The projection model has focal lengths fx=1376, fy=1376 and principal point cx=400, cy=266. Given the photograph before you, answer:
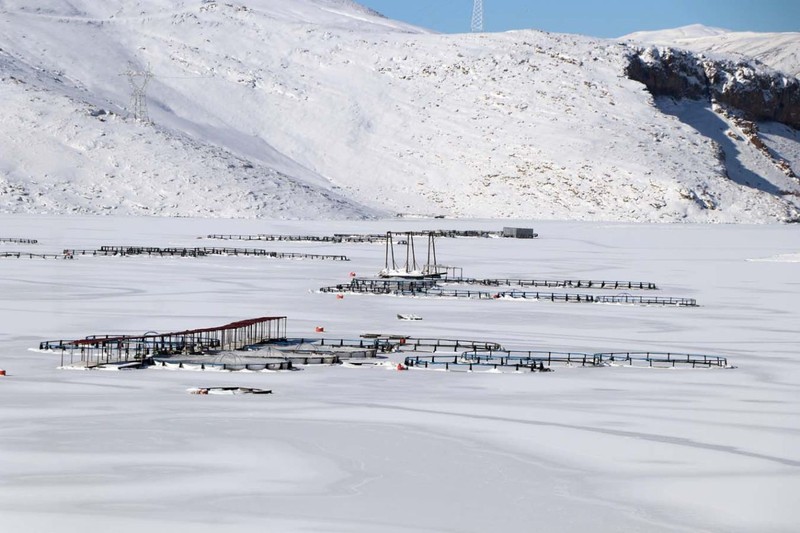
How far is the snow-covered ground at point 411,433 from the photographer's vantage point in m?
21.6

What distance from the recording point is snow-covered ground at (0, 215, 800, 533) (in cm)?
2156

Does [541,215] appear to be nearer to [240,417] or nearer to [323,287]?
[323,287]

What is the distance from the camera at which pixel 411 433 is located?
27562 mm

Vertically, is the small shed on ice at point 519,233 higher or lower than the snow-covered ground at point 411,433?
higher

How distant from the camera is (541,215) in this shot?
607ft

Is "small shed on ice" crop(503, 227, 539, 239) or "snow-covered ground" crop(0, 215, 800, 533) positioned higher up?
"small shed on ice" crop(503, 227, 539, 239)

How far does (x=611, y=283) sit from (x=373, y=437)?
148 feet

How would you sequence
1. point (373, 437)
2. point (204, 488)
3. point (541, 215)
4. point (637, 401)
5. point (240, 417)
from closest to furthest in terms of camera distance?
point (204, 488) → point (373, 437) → point (240, 417) → point (637, 401) → point (541, 215)

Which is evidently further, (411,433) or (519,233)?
(519,233)

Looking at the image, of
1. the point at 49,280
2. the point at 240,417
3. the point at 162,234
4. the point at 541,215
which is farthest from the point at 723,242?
the point at 240,417

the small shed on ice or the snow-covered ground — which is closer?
the snow-covered ground

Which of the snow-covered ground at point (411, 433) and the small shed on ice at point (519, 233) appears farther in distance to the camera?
the small shed on ice at point (519, 233)

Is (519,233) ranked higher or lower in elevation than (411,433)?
higher

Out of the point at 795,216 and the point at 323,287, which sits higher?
the point at 795,216
